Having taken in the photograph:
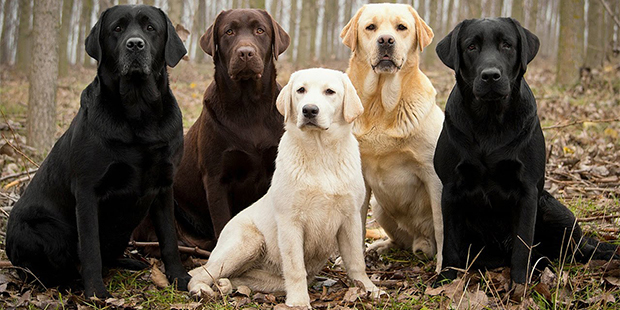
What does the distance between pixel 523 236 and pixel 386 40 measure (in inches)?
60.6

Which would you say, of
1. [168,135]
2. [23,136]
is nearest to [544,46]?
[23,136]

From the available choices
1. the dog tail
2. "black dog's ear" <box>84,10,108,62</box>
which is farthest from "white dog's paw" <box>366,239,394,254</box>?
"black dog's ear" <box>84,10,108,62</box>

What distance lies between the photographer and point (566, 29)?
1123 centimetres

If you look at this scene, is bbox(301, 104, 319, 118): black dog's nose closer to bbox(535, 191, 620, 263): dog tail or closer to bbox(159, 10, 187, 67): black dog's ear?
bbox(159, 10, 187, 67): black dog's ear

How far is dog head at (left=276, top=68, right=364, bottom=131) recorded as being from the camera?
331 centimetres

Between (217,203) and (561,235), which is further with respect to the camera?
(217,203)

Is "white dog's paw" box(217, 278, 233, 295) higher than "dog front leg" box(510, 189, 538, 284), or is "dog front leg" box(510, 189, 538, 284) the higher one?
"dog front leg" box(510, 189, 538, 284)

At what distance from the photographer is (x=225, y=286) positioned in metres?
3.53

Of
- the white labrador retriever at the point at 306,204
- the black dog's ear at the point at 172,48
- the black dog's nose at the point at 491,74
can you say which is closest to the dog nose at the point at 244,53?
the black dog's ear at the point at 172,48

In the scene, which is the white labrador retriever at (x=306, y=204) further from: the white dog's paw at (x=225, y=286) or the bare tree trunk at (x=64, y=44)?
the bare tree trunk at (x=64, y=44)

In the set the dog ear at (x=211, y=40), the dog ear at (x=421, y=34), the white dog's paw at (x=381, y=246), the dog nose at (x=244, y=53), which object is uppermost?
the dog ear at (x=421, y=34)

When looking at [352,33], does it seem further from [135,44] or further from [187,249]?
[187,249]

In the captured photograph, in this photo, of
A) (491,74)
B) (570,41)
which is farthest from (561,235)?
(570,41)

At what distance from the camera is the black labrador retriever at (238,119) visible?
4.19m
